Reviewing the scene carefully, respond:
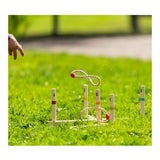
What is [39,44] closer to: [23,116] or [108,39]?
[108,39]

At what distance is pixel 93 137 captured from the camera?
4.10 metres

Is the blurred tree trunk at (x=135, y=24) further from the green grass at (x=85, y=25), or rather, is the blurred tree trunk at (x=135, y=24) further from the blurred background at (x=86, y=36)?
the green grass at (x=85, y=25)

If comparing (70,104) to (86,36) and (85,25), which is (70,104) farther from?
(85,25)

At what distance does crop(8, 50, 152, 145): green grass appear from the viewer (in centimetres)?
411

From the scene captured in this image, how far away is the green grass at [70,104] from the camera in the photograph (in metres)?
4.11

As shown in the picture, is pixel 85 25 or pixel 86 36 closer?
pixel 86 36

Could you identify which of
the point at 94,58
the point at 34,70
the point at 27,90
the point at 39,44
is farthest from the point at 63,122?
the point at 39,44

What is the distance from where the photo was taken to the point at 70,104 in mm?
5297

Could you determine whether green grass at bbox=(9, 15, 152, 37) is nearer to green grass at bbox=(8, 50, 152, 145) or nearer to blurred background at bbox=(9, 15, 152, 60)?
blurred background at bbox=(9, 15, 152, 60)

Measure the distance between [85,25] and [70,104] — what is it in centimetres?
1282

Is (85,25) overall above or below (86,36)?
above

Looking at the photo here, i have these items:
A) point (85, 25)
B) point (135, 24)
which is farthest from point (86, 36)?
point (85, 25)

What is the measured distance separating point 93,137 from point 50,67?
502 cm

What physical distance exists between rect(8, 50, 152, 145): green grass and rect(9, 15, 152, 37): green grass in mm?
6372
